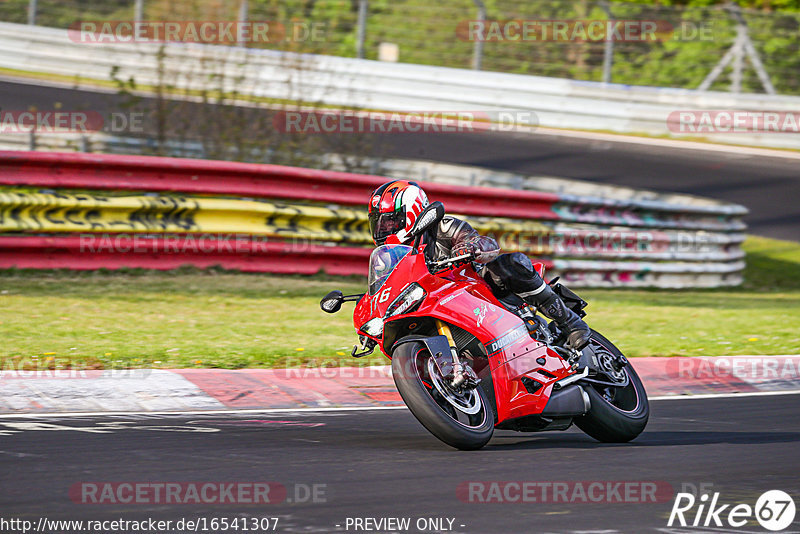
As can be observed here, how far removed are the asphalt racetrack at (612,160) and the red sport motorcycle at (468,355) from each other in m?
10.7

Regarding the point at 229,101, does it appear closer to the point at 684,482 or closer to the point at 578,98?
the point at 578,98

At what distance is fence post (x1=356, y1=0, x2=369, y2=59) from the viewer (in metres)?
21.3

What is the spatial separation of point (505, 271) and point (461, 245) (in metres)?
0.39

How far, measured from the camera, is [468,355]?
6109 mm

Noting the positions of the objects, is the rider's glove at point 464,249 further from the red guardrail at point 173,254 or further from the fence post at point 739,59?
the fence post at point 739,59

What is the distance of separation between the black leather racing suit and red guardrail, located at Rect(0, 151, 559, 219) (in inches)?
247

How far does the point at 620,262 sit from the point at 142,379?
744 centimetres

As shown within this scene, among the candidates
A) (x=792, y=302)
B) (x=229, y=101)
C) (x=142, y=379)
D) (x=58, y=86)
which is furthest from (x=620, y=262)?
(x=58, y=86)

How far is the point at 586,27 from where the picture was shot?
70.8ft

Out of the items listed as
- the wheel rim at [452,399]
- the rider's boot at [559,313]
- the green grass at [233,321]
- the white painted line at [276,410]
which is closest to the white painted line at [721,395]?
the white painted line at [276,410]

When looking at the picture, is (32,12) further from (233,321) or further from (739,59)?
(739,59)

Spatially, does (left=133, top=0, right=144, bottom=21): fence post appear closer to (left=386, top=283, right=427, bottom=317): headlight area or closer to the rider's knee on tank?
the rider's knee on tank

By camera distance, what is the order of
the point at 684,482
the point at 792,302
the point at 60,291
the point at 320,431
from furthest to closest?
1. the point at 792,302
2. the point at 60,291
3. the point at 320,431
4. the point at 684,482

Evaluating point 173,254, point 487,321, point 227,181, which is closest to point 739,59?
point 227,181
